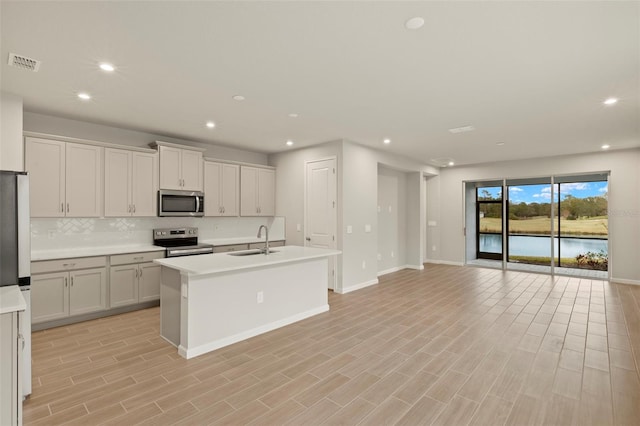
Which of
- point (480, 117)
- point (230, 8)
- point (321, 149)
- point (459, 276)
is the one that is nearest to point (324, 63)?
point (230, 8)

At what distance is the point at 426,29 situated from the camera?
2.28 m

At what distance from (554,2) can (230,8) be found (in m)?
2.07

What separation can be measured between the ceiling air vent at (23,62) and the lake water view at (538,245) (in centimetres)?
950

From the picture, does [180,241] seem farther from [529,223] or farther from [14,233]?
[529,223]

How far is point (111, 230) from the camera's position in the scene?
4887 mm

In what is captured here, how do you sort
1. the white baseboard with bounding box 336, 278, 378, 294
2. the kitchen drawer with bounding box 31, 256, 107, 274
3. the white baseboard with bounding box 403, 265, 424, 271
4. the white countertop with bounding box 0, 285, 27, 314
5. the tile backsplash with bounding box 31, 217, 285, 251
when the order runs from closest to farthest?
the white countertop with bounding box 0, 285, 27, 314 < the kitchen drawer with bounding box 31, 256, 107, 274 < the tile backsplash with bounding box 31, 217, 285, 251 < the white baseboard with bounding box 336, 278, 378, 294 < the white baseboard with bounding box 403, 265, 424, 271

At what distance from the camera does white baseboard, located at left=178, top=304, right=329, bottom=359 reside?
310 centimetres

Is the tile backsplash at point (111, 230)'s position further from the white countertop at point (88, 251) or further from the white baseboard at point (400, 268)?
the white baseboard at point (400, 268)

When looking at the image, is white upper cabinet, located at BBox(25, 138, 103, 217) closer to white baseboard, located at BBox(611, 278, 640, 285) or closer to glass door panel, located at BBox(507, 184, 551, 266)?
glass door panel, located at BBox(507, 184, 551, 266)

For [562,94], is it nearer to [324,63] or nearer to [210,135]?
[324,63]

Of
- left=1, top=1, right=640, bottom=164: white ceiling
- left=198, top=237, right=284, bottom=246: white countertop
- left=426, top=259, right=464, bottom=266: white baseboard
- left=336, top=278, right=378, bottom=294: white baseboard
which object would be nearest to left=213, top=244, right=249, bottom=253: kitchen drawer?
left=198, top=237, right=284, bottom=246: white countertop

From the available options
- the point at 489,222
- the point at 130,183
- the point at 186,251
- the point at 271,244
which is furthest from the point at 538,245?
the point at 130,183

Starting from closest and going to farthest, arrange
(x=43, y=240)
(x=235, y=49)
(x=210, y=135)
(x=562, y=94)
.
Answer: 1. (x=235, y=49)
2. (x=562, y=94)
3. (x=43, y=240)
4. (x=210, y=135)

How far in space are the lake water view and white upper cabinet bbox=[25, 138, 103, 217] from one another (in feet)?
29.7
